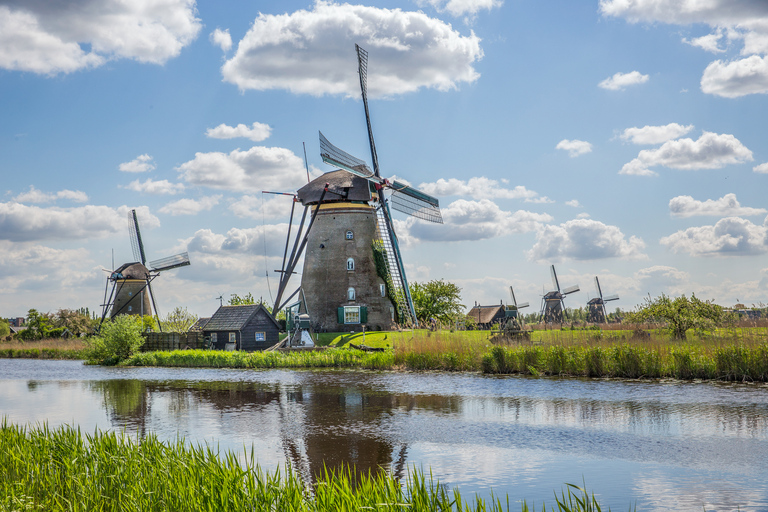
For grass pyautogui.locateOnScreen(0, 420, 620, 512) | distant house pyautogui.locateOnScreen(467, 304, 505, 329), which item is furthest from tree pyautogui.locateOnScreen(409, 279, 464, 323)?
grass pyautogui.locateOnScreen(0, 420, 620, 512)

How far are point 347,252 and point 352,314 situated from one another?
3.47 metres

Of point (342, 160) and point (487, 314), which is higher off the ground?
point (342, 160)

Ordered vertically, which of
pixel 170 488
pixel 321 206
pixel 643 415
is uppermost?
pixel 321 206

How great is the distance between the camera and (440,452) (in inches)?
364

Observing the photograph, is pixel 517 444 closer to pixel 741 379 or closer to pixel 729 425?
pixel 729 425

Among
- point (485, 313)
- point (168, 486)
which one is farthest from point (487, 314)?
point (168, 486)

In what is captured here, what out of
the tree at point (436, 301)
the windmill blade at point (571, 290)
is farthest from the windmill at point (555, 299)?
the tree at point (436, 301)

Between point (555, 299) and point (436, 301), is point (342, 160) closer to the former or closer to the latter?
point (436, 301)

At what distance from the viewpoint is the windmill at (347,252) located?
35125 millimetres

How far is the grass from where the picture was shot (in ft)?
15.3

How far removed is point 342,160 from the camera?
35.4 m

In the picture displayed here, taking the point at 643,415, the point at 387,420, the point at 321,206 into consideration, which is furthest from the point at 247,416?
the point at 321,206

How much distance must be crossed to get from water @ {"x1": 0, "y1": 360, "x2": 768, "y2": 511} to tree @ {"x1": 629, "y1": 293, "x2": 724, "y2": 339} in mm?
7067

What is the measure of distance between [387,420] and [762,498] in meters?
6.92
